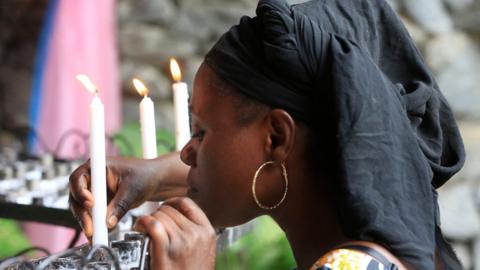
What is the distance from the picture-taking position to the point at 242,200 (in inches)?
66.9

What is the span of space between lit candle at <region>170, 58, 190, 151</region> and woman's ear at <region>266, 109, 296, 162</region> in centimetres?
42

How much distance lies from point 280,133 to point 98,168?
304 millimetres

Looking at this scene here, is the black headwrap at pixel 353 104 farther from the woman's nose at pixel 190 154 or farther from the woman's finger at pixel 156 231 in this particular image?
the woman's finger at pixel 156 231

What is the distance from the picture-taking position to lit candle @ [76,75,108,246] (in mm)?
1649

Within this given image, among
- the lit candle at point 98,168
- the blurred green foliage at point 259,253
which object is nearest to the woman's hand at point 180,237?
the lit candle at point 98,168

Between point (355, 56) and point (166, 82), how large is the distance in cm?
397

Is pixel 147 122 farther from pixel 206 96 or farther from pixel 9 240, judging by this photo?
pixel 9 240

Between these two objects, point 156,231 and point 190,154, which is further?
point 190,154

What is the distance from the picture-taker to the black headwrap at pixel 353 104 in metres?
1.58

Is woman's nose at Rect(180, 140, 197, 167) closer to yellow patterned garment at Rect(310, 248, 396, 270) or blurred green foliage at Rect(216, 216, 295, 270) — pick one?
yellow patterned garment at Rect(310, 248, 396, 270)

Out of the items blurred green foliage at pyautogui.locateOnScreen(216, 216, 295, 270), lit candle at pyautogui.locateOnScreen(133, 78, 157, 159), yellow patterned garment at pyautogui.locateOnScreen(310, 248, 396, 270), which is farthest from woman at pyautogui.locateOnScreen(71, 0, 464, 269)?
blurred green foliage at pyautogui.locateOnScreen(216, 216, 295, 270)

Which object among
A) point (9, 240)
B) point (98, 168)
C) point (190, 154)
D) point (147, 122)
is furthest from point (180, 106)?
point (9, 240)

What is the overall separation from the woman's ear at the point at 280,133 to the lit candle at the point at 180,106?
42 centimetres

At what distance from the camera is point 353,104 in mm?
1586
